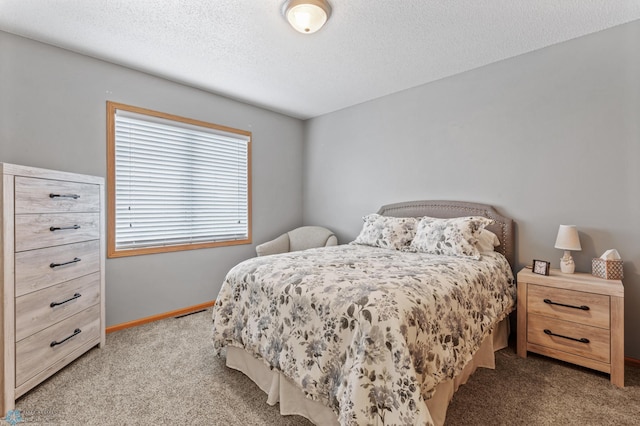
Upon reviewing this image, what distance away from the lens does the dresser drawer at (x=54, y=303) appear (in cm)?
167

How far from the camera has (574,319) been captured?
2000 millimetres

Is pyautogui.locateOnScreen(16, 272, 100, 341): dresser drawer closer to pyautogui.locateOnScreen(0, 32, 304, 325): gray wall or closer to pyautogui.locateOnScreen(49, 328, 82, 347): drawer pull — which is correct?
pyautogui.locateOnScreen(49, 328, 82, 347): drawer pull

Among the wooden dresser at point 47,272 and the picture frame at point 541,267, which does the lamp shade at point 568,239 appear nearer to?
the picture frame at point 541,267

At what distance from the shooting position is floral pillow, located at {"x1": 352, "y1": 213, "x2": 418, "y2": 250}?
9.36 ft

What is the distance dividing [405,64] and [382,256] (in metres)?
1.81

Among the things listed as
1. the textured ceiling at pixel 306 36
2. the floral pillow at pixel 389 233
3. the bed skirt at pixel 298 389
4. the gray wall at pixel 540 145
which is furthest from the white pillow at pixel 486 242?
the textured ceiling at pixel 306 36

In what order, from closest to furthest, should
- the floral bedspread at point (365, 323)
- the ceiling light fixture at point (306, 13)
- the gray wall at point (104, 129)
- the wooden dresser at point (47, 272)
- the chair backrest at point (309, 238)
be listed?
1. the floral bedspread at point (365, 323)
2. the wooden dresser at point (47, 272)
3. the ceiling light fixture at point (306, 13)
4. the gray wall at point (104, 129)
5. the chair backrest at point (309, 238)

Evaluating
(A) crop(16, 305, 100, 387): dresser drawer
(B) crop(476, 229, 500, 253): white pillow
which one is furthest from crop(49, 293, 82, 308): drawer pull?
(B) crop(476, 229, 500, 253): white pillow

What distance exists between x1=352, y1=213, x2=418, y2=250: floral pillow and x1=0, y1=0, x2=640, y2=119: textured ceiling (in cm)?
150

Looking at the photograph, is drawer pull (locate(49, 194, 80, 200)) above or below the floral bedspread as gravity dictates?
above

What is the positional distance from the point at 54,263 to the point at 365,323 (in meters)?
2.06

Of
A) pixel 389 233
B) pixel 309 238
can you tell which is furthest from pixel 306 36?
pixel 309 238

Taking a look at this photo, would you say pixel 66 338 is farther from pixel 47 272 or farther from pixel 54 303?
pixel 47 272

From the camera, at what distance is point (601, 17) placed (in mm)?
2066
